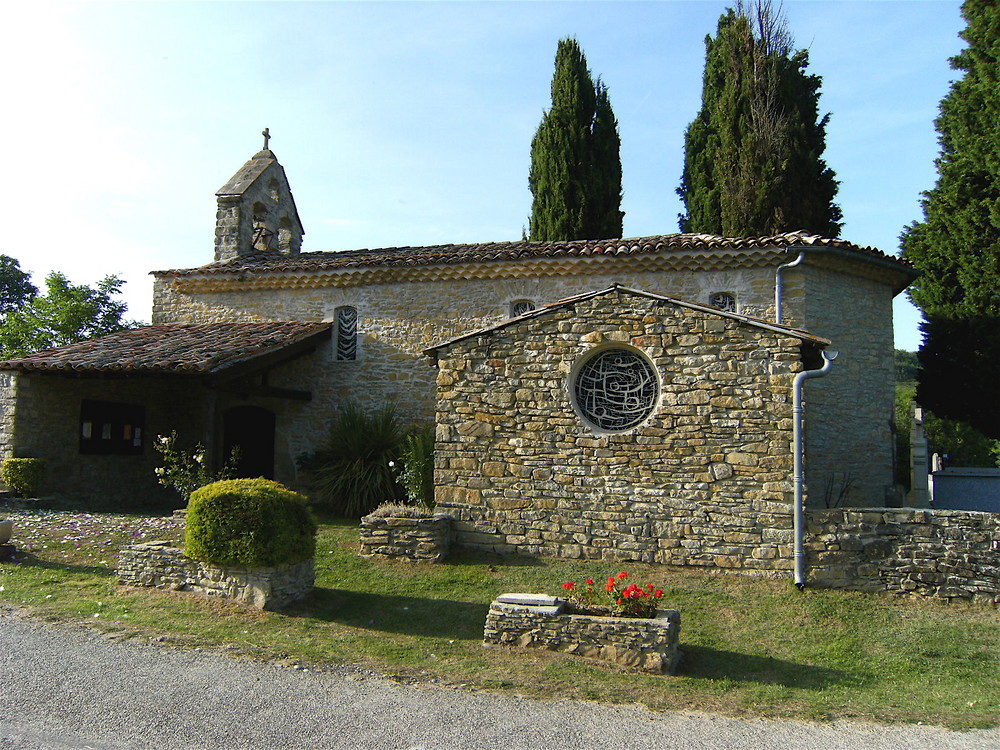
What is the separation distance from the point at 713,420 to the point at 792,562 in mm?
1909

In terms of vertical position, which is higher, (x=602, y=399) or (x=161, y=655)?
(x=602, y=399)

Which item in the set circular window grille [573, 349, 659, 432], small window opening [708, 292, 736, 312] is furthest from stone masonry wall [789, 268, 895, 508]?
circular window grille [573, 349, 659, 432]

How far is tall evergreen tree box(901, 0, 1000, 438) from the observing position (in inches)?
639

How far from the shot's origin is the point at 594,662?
6941 mm

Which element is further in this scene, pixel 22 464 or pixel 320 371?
pixel 320 371

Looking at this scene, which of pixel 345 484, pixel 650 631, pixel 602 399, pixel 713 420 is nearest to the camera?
pixel 650 631

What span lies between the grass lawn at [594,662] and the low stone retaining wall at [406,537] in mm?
175

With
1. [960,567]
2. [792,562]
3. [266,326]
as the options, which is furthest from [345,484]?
[960,567]

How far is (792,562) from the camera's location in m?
9.05

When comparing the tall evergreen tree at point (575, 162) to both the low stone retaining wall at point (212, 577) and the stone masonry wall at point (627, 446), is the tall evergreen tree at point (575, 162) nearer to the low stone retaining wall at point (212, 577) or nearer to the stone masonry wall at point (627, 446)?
the stone masonry wall at point (627, 446)

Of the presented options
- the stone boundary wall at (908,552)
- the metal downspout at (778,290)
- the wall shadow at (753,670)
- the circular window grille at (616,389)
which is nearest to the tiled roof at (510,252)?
the metal downspout at (778,290)

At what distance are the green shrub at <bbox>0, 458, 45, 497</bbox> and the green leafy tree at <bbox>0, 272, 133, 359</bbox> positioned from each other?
14.5 meters

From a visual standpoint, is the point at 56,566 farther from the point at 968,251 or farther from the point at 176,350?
the point at 968,251

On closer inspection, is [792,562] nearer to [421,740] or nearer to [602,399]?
[602,399]
